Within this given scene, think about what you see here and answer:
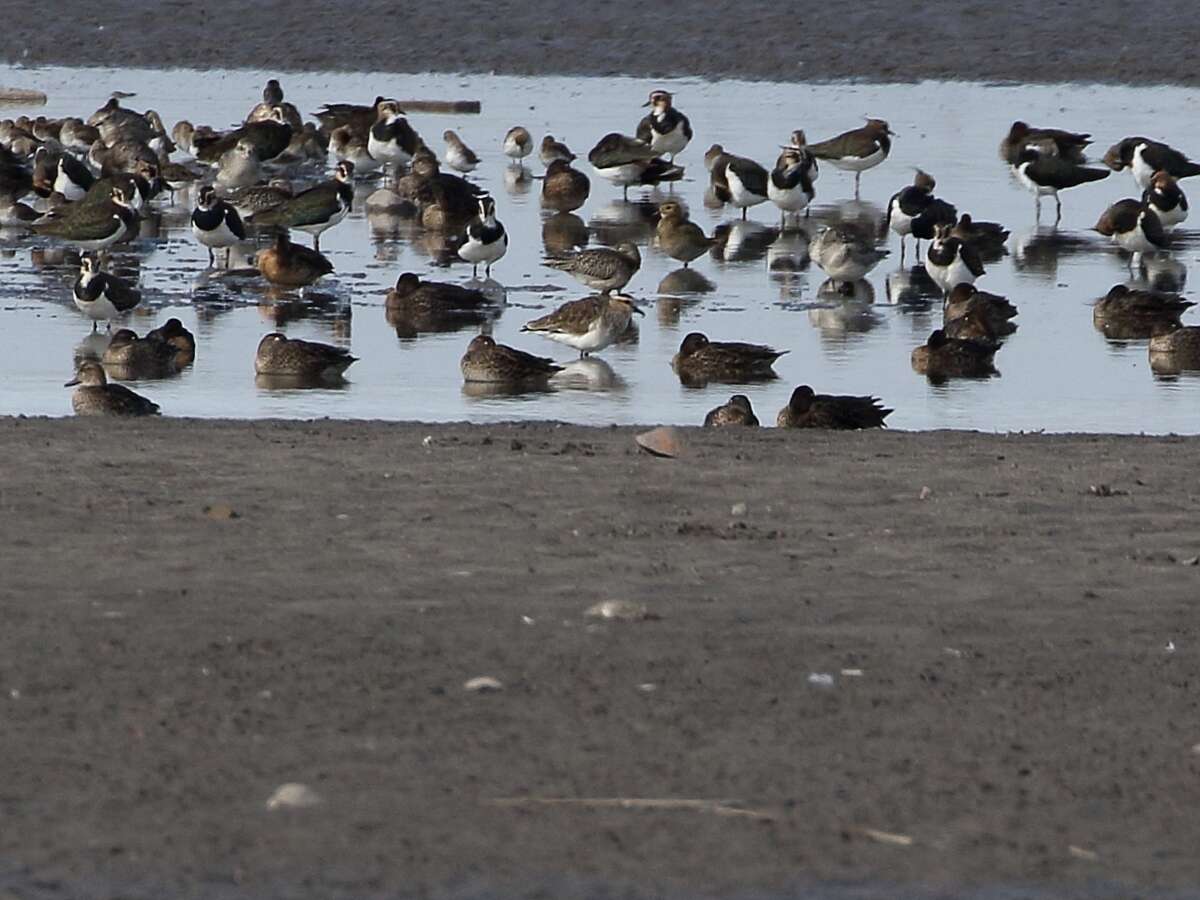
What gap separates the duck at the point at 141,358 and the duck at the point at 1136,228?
866 cm

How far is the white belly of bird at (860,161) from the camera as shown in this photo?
24.1 m

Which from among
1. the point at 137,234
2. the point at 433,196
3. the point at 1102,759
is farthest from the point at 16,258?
the point at 1102,759

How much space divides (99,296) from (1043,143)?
466 inches

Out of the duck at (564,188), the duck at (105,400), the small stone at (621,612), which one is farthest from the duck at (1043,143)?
the small stone at (621,612)

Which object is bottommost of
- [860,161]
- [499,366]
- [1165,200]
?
[499,366]

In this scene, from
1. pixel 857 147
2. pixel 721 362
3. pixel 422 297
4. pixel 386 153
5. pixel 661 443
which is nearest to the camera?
pixel 661 443

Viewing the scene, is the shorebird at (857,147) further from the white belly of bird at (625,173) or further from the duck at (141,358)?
the duck at (141,358)

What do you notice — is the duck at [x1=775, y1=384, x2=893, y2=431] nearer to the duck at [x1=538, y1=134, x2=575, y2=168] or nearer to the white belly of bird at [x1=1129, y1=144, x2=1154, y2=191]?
the white belly of bird at [x1=1129, y1=144, x2=1154, y2=191]

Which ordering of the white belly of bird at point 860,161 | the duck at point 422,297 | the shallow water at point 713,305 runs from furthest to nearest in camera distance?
the white belly of bird at point 860,161 < the duck at point 422,297 < the shallow water at point 713,305

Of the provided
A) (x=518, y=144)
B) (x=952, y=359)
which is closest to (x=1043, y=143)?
(x=518, y=144)

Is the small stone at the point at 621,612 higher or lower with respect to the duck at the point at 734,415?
lower

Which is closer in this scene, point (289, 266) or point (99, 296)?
point (99, 296)

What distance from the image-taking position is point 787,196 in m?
21.4

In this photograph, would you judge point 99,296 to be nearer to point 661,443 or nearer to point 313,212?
point 313,212
